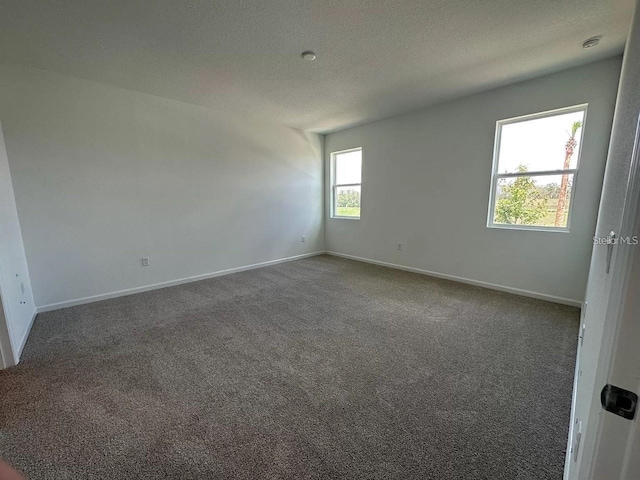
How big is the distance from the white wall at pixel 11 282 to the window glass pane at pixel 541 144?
514cm

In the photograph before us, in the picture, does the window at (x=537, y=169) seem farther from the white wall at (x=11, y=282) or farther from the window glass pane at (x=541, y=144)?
the white wall at (x=11, y=282)

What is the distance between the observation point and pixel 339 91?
3.37 m

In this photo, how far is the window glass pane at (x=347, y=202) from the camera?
5319 millimetres

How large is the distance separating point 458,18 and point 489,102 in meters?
1.77

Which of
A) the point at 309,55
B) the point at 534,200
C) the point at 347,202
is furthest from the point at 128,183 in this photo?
the point at 534,200

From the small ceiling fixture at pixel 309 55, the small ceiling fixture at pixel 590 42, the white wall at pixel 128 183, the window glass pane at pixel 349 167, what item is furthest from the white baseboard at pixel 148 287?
the small ceiling fixture at pixel 590 42

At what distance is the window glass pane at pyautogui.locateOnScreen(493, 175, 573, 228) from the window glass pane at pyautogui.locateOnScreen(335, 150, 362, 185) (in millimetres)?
2435

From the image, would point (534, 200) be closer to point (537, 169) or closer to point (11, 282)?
point (537, 169)

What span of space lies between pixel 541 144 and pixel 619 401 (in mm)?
3707

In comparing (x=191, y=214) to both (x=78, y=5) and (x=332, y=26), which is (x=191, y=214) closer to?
(x=78, y=5)

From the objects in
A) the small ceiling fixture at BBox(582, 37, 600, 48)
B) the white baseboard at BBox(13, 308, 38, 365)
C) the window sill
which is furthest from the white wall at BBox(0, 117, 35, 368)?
the small ceiling fixture at BBox(582, 37, 600, 48)

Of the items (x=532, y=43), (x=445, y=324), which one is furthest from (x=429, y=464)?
(x=532, y=43)

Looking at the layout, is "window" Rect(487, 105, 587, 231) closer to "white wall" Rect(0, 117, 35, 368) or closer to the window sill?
Answer: the window sill

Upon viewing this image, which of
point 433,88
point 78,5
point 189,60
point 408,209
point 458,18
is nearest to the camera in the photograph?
point 78,5
